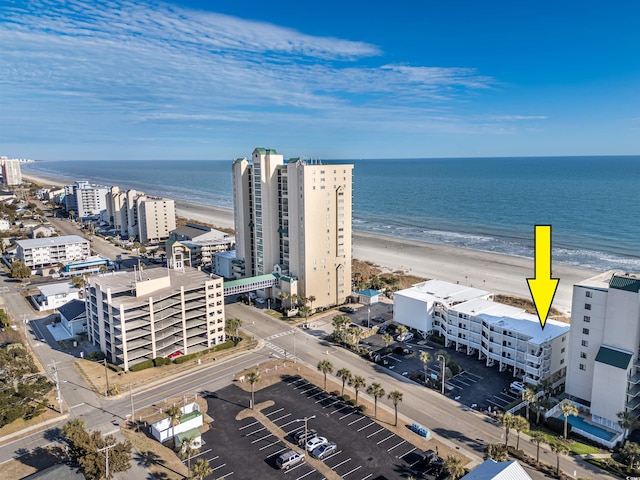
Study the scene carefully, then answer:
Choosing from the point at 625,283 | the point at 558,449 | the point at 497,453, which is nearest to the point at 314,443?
the point at 497,453

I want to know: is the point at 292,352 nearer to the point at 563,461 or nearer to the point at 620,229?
the point at 563,461

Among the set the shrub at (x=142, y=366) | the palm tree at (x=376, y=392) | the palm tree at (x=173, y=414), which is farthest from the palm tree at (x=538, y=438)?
the shrub at (x=142, y=366)

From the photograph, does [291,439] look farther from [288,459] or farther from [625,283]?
[625,283]

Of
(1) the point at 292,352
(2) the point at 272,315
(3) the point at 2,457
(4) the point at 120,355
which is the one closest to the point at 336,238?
(2) the point at 272,315

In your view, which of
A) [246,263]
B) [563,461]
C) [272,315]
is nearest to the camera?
[563,461]

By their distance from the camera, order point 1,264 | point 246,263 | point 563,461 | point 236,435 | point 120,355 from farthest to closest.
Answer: point 1,264, point 246,263, point 120,355, point 236,435, point 563,461

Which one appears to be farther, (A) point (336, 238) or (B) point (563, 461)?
(A) point (336, 238)

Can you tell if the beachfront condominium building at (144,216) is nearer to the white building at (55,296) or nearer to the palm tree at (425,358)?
the white building at (55,296)
